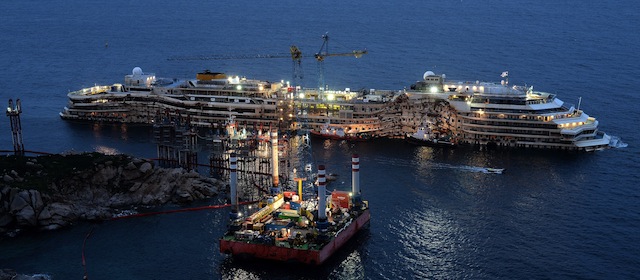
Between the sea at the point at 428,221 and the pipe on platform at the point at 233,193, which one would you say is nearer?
Answer: the sea at the point at 428,221

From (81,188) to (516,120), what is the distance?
69.4m

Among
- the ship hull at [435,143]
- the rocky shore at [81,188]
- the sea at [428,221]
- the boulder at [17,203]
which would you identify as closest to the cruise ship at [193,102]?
the sea at [428,221]

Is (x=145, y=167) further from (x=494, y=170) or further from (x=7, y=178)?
(x=494, y=170)

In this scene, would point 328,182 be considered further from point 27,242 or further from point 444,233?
point 27,242

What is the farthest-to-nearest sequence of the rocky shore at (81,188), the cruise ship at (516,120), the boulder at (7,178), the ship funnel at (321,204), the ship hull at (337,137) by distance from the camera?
the ship hull at (337,137)
the cruise ship at (516,120)
the boulder at (7,178)
the rocky shore at (81,188)
the ship funnel at (321,204)

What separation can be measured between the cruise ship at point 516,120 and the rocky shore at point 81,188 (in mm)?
46975

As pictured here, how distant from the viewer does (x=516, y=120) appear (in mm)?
123062

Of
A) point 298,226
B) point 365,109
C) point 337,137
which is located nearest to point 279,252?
point 298,226

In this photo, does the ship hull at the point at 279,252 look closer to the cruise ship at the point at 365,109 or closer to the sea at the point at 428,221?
the sea at the point at 428,221

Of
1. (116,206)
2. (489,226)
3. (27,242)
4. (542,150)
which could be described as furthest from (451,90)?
(27,242)

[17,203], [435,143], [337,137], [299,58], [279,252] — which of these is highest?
[299,58]

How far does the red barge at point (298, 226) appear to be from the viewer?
251 ft

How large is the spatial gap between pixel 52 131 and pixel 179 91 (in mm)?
24014

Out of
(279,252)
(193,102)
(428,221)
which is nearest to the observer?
(279,252)
